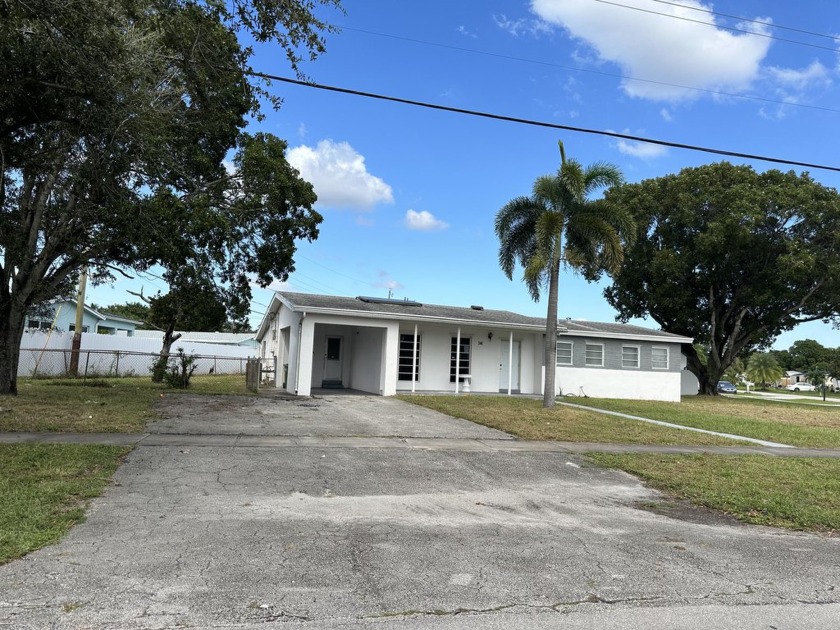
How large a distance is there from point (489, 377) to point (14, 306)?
1572cm

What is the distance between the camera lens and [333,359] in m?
24.1

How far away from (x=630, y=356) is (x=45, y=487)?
22780mm

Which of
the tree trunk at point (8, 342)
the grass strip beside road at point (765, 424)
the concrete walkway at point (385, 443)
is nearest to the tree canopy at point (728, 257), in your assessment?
the grass strip beside road at point (765, 424)

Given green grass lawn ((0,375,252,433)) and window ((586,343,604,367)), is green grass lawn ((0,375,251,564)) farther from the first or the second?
window ((586,343,604,367))

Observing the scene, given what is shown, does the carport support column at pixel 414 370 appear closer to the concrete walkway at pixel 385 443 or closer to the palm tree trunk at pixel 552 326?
the palm tree trunk at pixel 552 326

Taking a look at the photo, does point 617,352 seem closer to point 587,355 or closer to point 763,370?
point 587,355

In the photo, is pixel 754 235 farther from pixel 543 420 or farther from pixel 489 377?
pixel 543 420

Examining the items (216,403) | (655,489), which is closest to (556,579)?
(655,489)

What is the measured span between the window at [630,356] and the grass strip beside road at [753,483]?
46.3 feet

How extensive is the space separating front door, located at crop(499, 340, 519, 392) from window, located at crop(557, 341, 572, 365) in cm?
172

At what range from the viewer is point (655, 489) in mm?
7953

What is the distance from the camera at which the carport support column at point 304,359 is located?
18312 millimetres

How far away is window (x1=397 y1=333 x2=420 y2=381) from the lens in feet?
72.1

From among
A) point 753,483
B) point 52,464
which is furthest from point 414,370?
point 52,464
